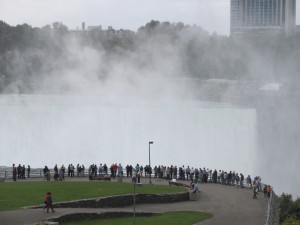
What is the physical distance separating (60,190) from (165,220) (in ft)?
20.9

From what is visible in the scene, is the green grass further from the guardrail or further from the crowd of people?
the crowd of people

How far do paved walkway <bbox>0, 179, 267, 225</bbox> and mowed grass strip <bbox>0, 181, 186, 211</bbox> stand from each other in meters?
1.26

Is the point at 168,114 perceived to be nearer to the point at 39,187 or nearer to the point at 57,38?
the point at 39,187

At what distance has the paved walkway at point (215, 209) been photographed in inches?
1086

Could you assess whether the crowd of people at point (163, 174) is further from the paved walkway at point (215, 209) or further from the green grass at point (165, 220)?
the green grass at point (165, 220)

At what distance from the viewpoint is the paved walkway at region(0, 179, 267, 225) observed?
27.6 metres

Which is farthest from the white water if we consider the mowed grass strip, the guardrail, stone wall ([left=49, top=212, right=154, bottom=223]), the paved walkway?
stone wall ([left=49, top=212, right=154, bottom=223])

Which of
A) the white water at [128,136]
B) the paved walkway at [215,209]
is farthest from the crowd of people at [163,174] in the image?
the white water at [128,136]

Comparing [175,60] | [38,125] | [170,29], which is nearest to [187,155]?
[38,125]

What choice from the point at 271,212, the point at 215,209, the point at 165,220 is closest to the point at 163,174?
the point at 215,209

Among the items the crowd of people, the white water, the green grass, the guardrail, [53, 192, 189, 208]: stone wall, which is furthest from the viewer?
the white water

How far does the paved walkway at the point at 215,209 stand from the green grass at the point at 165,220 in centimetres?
53

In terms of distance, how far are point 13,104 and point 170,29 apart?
3910 cm

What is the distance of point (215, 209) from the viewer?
3180cm
